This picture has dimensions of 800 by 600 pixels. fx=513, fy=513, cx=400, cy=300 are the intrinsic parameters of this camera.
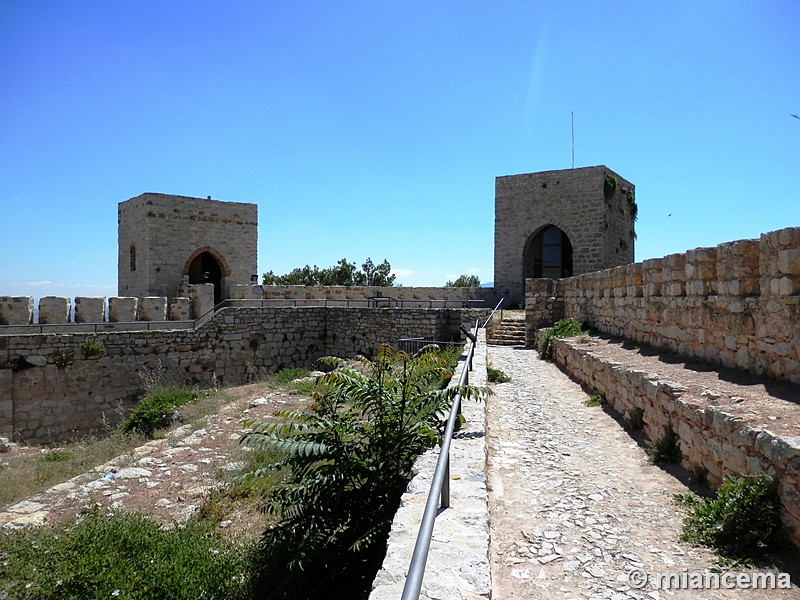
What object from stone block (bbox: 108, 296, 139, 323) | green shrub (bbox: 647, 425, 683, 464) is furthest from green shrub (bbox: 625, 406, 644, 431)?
stone block (bbox: 108, 296, 139, 323)

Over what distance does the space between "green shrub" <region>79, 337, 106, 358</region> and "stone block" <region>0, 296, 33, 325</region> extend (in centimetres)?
165

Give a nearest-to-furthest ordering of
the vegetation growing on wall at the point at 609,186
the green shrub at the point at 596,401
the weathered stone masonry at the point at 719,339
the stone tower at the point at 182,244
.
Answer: the weathered stone masonry at the point at 719,339 → the green shrub at the point at 596,401 → the vegetation growing on wall at the point at 609,186 → the stone tower at the point at 182,244

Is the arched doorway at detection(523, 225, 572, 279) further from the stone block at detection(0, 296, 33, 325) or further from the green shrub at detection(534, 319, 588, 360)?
the stone block at detection(0, 296, 33, 325)

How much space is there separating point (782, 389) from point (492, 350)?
9627 millimetres

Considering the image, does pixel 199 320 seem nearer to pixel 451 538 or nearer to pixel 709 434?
pixel 451 538

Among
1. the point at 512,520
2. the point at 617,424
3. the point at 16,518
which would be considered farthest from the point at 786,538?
the point at 16,518

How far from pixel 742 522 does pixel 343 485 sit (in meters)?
2.70

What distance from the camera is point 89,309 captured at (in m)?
14.5

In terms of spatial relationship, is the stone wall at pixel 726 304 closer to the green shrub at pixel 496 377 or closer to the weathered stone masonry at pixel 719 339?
the weathered stone masonry at pixel 719 339

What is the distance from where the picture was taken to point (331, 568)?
3924 millimetres

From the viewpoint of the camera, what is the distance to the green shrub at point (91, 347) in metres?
13.4

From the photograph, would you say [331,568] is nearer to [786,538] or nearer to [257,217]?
[786,538]

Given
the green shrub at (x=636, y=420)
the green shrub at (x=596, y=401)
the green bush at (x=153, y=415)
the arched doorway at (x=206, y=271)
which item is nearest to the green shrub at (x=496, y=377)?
the green shrub at (x=596, y=401)

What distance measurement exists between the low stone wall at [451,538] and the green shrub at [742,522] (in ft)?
4.71
